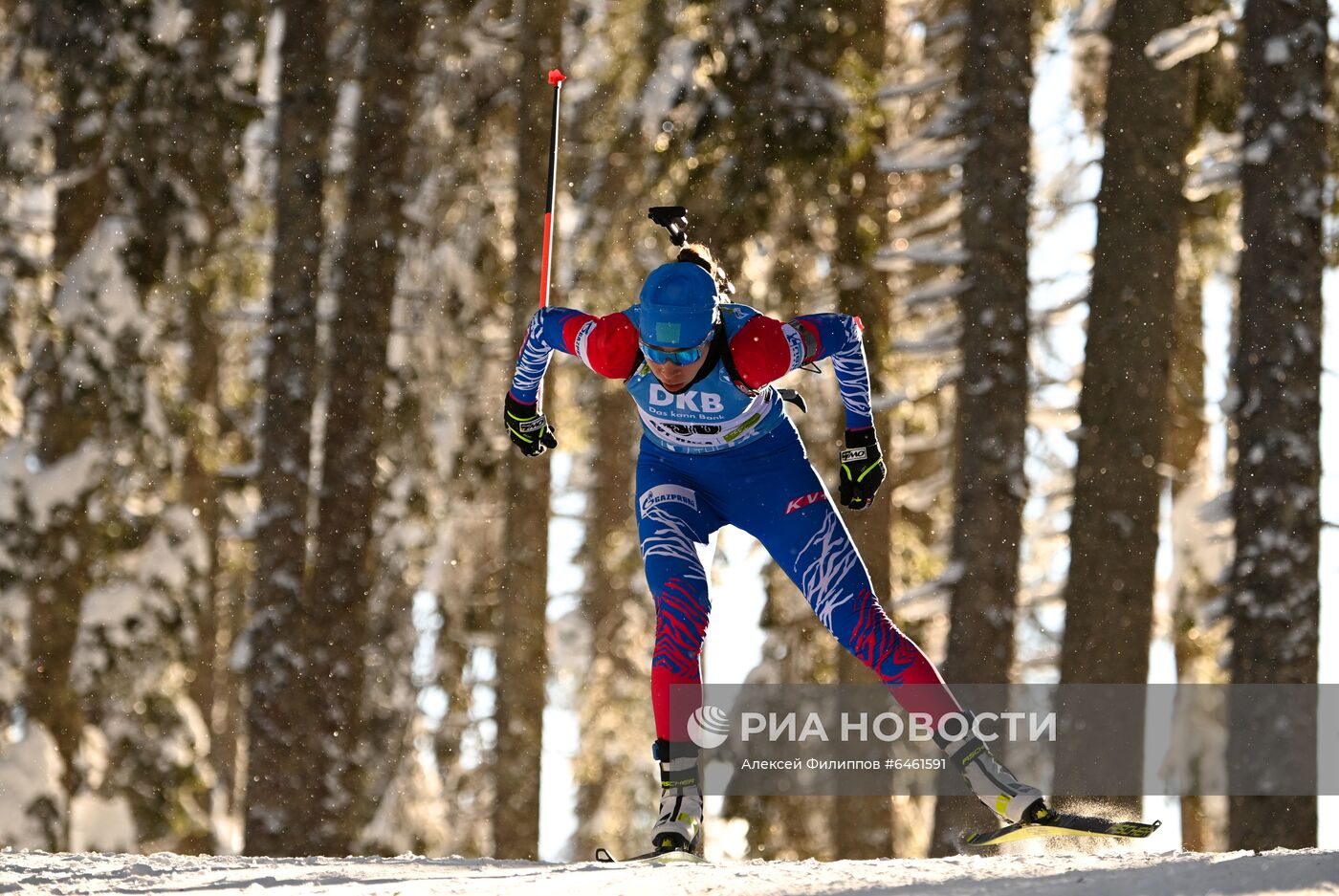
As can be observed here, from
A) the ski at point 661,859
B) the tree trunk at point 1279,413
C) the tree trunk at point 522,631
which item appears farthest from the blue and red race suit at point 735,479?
the tree trunk at point 522,631

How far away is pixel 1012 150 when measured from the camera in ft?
34.4

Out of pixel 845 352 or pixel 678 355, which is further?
pixel 845 352

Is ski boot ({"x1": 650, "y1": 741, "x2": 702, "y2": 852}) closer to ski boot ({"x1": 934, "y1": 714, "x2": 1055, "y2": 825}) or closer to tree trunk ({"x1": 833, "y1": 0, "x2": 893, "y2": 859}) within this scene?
ski boot ({"x1": 934, "y1": 714, "x2": 1055, "y2": 825})

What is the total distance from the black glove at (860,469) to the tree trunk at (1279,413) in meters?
4.28

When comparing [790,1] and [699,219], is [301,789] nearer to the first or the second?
[699,219]

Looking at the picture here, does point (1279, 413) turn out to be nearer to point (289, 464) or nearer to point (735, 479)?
point (735, 479)

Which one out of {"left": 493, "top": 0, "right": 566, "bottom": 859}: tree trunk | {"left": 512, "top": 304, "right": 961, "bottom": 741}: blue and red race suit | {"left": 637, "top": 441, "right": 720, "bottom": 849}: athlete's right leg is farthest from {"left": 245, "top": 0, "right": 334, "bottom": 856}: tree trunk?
{"left": 637, "top": 441, "right": 720, "bottom": 849}: athlete's right leg

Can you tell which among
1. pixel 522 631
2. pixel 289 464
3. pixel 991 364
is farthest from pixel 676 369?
pixel 522 631

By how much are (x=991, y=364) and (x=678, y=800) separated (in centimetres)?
512

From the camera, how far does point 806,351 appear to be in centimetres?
607

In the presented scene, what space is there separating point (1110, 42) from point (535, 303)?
496 cm

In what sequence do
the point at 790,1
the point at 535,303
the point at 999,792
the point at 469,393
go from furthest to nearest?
the point at 469,393
the point at 535,303
the point at 790,1
the point at 999,792

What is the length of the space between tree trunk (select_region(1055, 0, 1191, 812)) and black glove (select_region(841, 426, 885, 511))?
14.8 ft

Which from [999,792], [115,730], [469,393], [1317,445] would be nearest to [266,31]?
[469,393]
